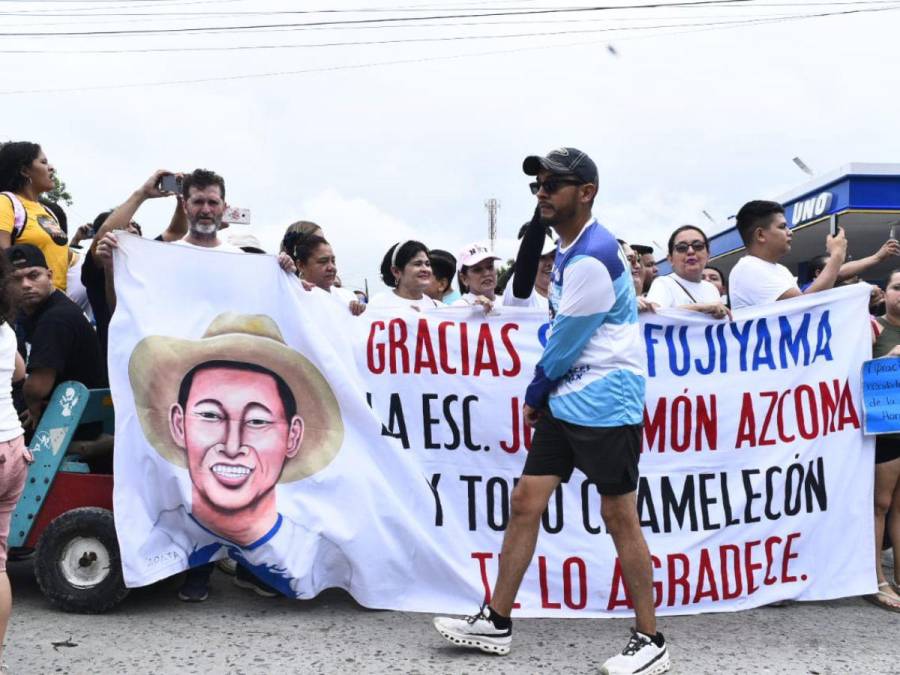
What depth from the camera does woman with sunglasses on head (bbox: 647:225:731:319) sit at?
473 cm

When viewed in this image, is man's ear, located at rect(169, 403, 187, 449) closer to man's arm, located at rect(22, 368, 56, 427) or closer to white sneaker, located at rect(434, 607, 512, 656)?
man's arm, located at rect(22, 368, 56, 427)

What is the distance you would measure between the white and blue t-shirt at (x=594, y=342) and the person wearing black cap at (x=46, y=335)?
7.52 feet

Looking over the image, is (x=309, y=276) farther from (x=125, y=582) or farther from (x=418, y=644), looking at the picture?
(x=418, y=644)

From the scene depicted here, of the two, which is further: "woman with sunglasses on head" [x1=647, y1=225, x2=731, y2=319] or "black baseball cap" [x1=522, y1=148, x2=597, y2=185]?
"woman with sunglasses on head" [x1=647, y1=225, x2=731, y2=319]

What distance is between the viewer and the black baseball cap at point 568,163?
11.1 feet

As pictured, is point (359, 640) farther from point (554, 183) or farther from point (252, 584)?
point (554, 183)

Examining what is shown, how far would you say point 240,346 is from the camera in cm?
419

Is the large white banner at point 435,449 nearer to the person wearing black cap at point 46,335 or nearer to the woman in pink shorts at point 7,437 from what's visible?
the person wearing black cap at point 46,335

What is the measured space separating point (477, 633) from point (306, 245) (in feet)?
8.14

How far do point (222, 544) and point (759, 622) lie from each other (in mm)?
2489

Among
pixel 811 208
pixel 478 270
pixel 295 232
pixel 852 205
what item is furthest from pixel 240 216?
pixel 811 208

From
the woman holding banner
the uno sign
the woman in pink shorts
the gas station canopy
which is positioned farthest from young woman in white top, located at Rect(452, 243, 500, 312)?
the uno sign

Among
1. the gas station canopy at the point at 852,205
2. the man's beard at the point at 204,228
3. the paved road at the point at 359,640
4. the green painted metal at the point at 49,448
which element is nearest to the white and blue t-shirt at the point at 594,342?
the paved road at the point at 359,640

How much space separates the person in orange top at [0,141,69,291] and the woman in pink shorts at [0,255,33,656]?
5.83 ft
